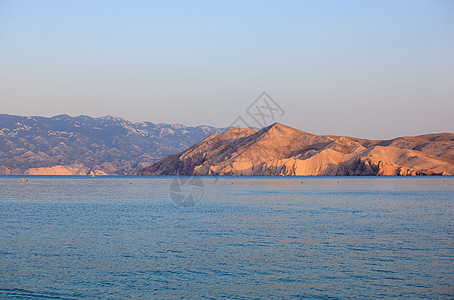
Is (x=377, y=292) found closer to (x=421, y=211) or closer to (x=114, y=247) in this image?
(x=114, y=247)

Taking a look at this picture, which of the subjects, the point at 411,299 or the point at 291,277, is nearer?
the point at 411,299

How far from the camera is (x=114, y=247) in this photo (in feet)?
96.5

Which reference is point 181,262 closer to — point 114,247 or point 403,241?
point 114,247

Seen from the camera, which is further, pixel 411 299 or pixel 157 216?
pixel 157 216

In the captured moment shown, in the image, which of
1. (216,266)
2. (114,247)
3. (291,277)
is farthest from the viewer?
(114,247)

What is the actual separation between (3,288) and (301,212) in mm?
35599

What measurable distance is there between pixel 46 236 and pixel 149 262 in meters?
12.6

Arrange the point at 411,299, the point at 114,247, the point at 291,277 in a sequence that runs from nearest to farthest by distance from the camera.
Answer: the point at 411,299, the point at 291,277, the point at 114,247

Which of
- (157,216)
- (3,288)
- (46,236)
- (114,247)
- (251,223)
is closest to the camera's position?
(3,288)

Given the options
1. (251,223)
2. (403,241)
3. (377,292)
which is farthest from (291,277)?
(251,223)

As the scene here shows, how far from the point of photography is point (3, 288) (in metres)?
20.2

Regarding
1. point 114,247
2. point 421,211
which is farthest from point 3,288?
point 421,211

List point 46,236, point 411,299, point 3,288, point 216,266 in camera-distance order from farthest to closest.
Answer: point 46,236, point 216,266, point 3,288, point 411,299

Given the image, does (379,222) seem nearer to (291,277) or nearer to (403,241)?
(403,241)
